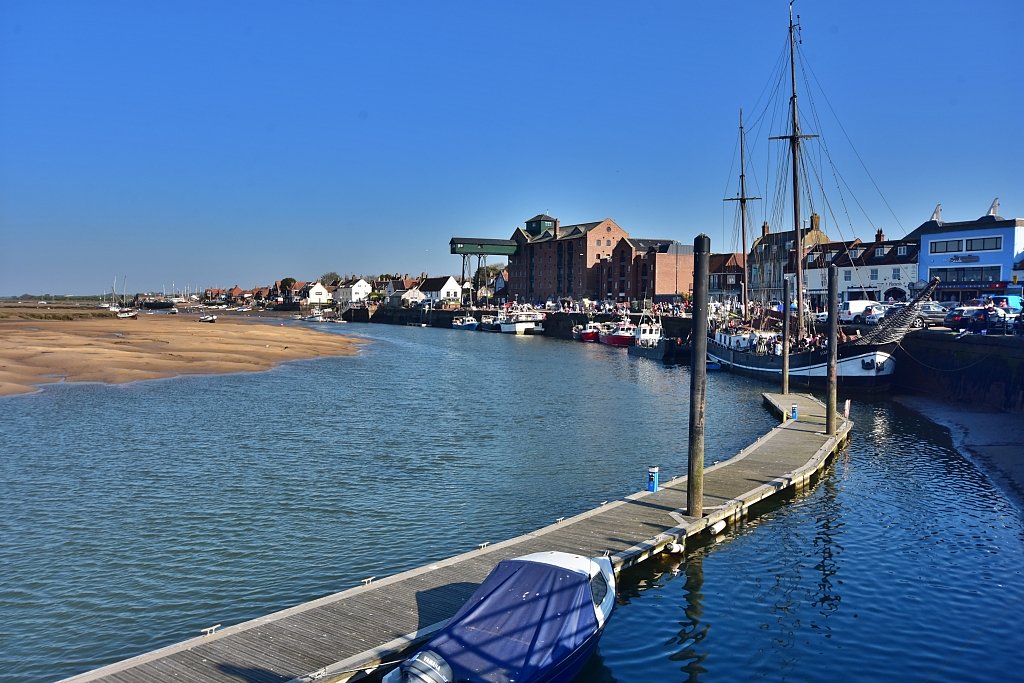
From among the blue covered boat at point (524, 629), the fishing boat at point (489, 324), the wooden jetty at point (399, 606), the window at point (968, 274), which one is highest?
the window at point (968, 274)

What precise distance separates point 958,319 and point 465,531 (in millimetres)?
52415

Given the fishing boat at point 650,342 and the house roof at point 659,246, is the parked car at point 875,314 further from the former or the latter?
the house roof at point 659,246

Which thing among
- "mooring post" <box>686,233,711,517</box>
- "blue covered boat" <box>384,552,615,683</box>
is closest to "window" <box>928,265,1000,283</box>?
"mooring post" <box>686,233,711,517</box>

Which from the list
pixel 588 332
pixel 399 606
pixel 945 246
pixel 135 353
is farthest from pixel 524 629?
pixel 588 332

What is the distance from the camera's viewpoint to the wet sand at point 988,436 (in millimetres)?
29703

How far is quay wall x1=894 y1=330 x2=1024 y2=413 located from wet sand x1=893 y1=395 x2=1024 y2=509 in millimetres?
1139

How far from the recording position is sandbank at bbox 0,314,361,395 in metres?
59.0

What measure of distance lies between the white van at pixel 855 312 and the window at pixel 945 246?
15848mm

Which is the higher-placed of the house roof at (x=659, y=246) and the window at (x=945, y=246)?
the house roof at (x=659, y=246)

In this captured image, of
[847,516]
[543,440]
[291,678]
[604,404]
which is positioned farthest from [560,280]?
[291,678]

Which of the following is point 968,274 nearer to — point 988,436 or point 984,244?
point 984,244

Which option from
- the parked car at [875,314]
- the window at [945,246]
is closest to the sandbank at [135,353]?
the parked car at [875,314]

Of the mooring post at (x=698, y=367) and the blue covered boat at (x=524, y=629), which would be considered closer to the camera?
the blue covered boat at (x=524, y=629)

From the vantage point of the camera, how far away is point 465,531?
74.5 feet
